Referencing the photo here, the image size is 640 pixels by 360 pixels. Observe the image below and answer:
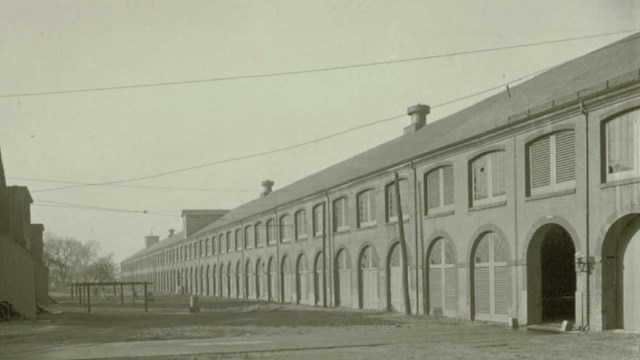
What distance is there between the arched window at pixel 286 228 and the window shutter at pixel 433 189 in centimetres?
1562

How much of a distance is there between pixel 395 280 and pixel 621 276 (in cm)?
1159

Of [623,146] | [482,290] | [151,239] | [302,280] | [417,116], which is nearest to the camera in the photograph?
[623,146]

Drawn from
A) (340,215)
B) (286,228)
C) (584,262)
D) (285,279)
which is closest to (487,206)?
(584,262)

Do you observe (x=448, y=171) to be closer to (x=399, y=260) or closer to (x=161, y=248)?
(x=399, y=260)

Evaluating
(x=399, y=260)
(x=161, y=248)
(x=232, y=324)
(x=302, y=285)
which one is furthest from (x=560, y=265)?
(x=161, y=248)

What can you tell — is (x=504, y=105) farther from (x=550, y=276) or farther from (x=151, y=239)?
(x=151, y=239)

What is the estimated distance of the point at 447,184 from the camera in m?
23.5

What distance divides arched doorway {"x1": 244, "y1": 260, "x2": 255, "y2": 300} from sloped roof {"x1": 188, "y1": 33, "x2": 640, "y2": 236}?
12995mm

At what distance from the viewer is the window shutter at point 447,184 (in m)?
23.3

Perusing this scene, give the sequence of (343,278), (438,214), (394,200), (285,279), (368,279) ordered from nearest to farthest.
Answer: (438,214) → (394,200) → (368,279) → (343,278) → (285,279)

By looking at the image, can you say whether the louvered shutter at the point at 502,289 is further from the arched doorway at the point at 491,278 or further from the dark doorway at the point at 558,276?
the dark doorway at the point at 558,276

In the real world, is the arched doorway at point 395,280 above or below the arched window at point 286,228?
below

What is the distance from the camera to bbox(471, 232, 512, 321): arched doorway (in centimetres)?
2033

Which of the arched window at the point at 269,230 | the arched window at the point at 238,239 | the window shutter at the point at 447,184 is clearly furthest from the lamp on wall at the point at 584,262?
the arched window at the point at 238,239
